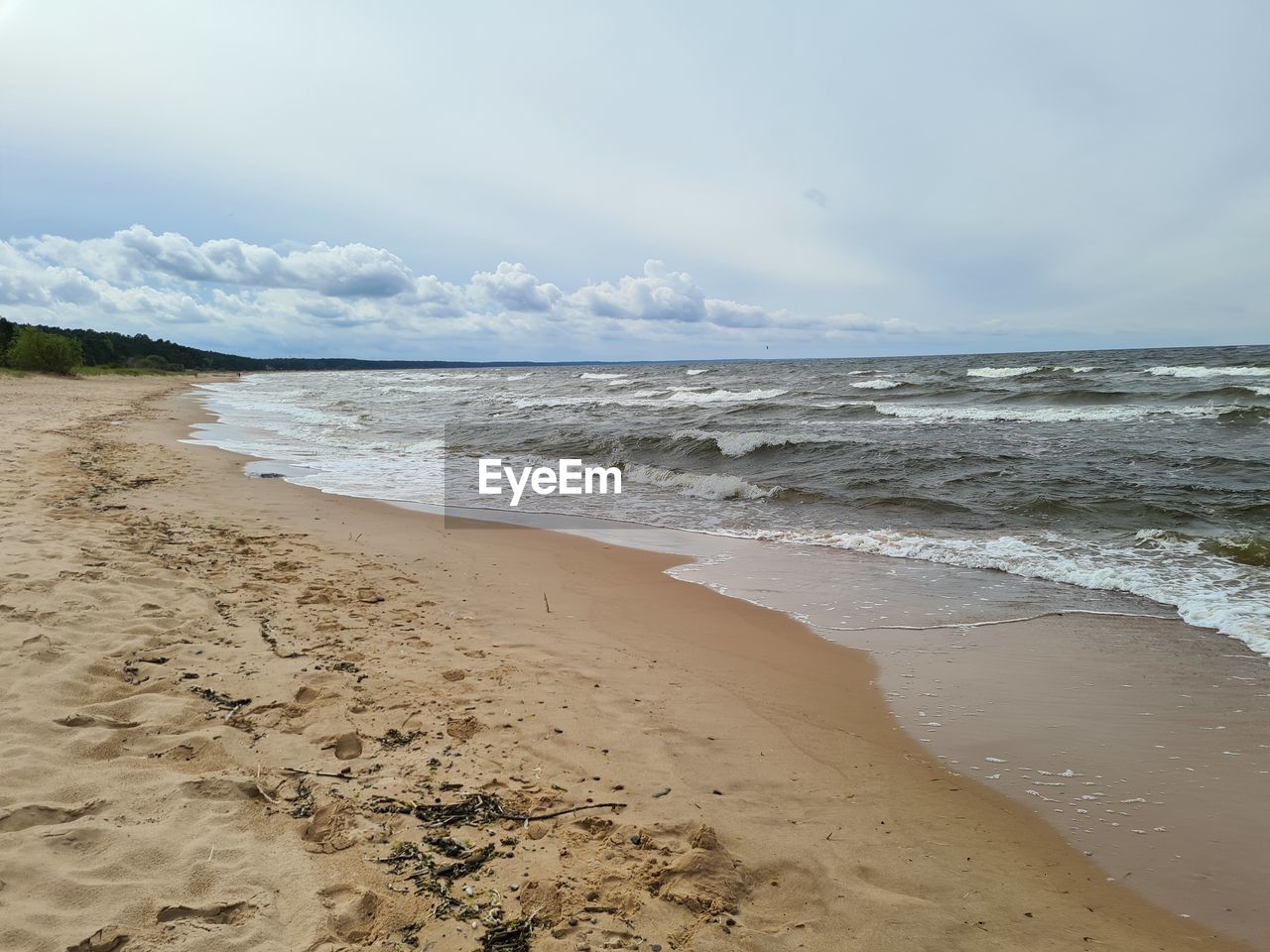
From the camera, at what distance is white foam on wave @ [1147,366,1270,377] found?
30.5m

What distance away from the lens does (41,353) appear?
45062mm

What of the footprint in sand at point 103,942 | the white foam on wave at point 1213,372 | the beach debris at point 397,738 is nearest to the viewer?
the footprint in sand at point 103,942

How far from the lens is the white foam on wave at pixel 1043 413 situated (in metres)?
19.9

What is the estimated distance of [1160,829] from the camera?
3.10 m

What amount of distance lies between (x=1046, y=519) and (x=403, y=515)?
9.31 m

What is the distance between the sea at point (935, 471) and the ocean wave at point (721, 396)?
3879mm

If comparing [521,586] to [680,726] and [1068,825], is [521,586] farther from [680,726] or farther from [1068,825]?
[1068,825]

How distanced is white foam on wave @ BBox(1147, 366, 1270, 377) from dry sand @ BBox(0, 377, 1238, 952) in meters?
36.1

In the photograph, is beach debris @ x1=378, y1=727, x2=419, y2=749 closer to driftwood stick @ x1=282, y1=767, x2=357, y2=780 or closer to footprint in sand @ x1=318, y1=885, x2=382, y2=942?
driftwood stick @ x1=282, y1=767, x2=357, y2=780

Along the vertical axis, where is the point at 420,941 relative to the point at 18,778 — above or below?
below

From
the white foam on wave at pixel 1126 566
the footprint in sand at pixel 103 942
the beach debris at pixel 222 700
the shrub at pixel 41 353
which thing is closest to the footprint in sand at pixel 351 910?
the footprint in sand at pixel 103 942

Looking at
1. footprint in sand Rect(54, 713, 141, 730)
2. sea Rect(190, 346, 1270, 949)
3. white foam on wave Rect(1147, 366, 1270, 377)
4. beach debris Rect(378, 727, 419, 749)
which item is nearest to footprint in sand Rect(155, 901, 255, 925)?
beach debris Rect(378, 727, 419, 749)

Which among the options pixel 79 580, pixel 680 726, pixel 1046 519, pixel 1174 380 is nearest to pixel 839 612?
pixel 680 726

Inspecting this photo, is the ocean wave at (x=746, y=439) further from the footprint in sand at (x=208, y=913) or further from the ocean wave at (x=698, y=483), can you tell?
the footprint in sand at (x=208, y=913)
